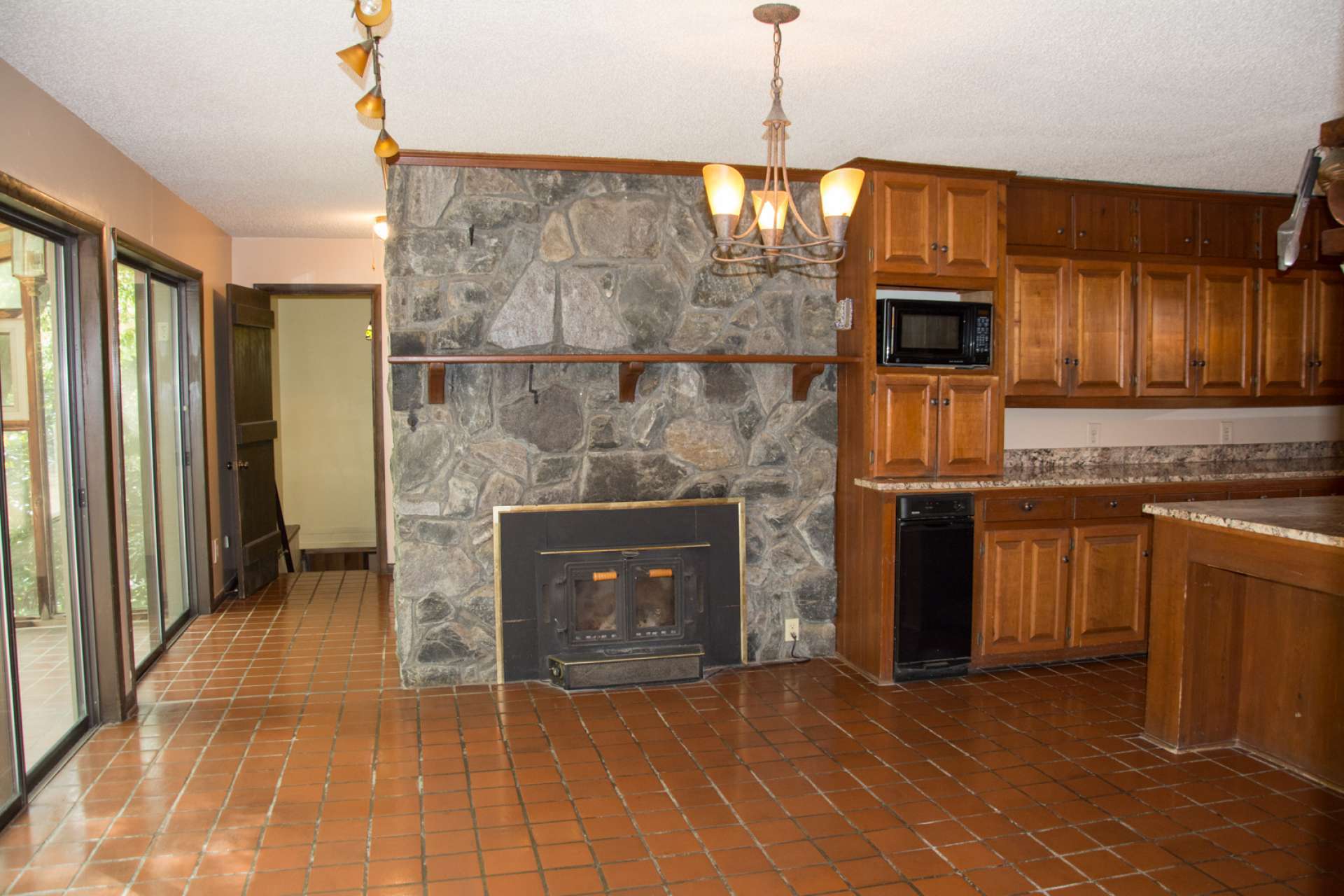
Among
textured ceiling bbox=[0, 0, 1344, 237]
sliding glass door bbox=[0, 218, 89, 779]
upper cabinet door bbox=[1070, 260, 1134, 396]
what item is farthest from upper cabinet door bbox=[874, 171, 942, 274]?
sliding glass door bbox=[0, 218, 89, 779]

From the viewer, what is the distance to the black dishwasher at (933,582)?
4160 millimetres

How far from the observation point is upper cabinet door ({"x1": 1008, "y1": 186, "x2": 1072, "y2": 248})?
463 cm

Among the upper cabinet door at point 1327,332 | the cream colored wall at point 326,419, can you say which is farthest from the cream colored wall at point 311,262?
the upper cabinet door at point 1327,332

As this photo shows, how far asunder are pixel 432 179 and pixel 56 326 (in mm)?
1553

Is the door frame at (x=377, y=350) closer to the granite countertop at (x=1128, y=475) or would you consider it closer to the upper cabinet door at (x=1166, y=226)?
the granite countertop at (x=1128, y=475)

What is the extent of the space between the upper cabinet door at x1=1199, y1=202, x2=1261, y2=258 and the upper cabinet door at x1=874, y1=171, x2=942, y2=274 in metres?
1.75

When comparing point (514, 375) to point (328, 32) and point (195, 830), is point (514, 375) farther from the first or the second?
point (195, 830)

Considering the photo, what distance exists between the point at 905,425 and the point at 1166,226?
6.35ft

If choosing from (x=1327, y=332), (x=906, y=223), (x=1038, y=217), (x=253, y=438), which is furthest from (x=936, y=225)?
(x=253, y=438)

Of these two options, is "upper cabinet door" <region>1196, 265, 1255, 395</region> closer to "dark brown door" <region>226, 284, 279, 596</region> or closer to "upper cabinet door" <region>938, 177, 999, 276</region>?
"upper cabinet door" <region>938, 177, 999, 276</region>

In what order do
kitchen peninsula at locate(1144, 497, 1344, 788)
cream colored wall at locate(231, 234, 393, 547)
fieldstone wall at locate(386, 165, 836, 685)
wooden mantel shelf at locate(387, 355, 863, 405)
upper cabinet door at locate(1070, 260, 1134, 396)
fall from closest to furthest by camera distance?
kitchen peninsula at locate(1144, 497, 1344, 788)
wooden mantel shelf at locate(387, 355, 863, 405)
fieldstone wall at locate(386, 165, 836, 685)
upper cabinet door at locate(1070, 260, 1134, 396)
cream colored wall at locate(231, 234, 393, 547)

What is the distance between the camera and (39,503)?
10.6ft

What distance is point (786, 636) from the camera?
4.53m

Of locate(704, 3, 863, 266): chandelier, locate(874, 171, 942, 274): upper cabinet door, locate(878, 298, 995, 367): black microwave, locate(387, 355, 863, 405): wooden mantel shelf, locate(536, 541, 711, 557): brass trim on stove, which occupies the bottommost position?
locate(536, 541, 711, 557): brass trim on stove
